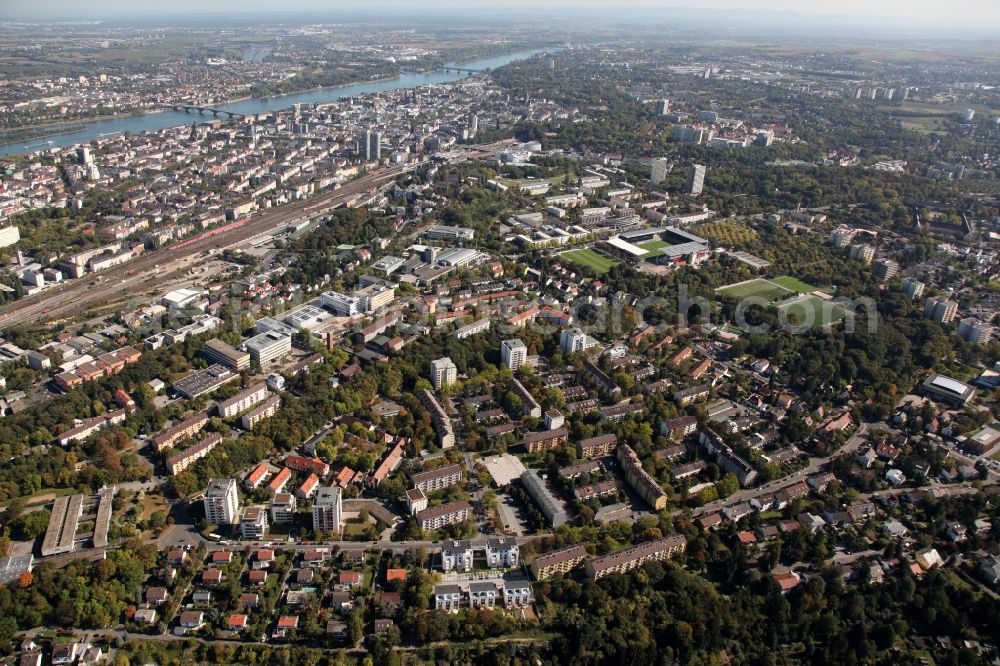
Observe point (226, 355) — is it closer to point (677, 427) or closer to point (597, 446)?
point (597, 446)

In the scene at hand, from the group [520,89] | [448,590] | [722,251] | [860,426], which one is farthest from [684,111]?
[448,590]

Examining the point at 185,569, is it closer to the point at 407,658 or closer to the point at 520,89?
the point at 407,658

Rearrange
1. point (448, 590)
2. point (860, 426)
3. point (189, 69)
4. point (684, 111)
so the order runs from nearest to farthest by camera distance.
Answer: point (448, 590) → point (860, 426) → point (684, 111) → point (189, 69)

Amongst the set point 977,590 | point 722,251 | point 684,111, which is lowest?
point 977,590

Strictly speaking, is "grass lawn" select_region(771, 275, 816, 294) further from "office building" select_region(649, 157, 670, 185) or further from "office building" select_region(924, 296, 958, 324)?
"office building" select_region(649, 157, 670, 185)

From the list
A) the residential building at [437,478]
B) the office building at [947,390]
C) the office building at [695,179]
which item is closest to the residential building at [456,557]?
the residential building at [437,478]

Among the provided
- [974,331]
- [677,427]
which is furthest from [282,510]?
[974,331]

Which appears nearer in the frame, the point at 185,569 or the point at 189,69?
the point at 185,569

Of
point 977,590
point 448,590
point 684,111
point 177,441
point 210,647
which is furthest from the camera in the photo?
point 684,111
